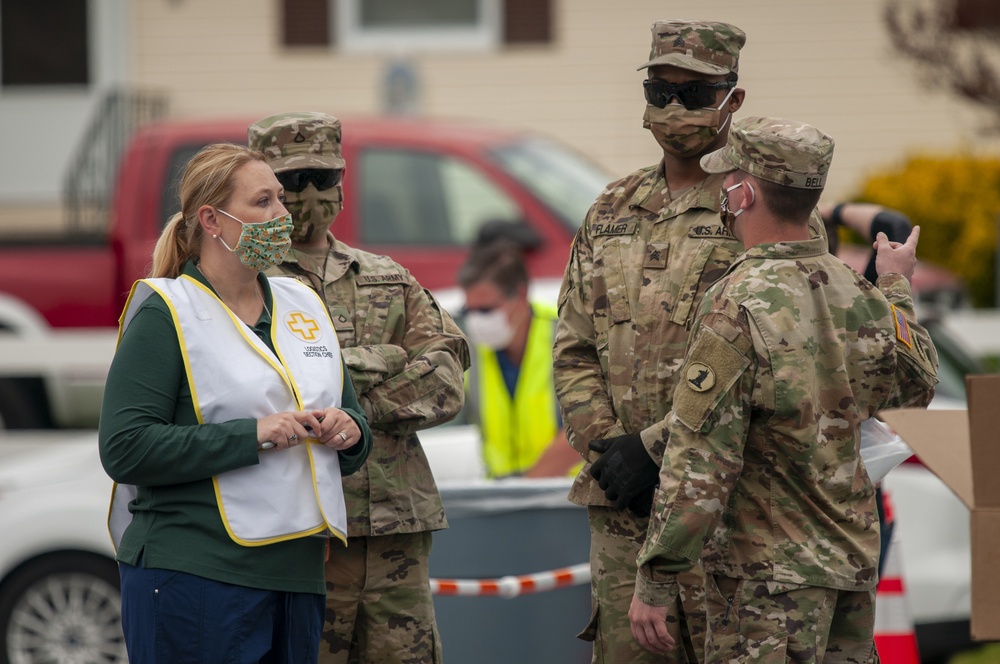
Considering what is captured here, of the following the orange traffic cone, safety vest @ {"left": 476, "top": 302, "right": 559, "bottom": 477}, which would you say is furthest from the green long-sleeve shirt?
the orange traffic cone

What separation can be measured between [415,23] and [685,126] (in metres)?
11.0

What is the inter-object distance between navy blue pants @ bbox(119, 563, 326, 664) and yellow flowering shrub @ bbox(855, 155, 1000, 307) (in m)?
11.0

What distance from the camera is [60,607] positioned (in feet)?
20.1

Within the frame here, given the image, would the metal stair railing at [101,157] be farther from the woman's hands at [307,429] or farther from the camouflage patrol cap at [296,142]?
the woman's hands at [307,429]

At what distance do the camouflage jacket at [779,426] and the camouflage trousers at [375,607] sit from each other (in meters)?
0.87

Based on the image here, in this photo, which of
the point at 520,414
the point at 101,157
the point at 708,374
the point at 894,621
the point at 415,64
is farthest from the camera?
the point at 415,64

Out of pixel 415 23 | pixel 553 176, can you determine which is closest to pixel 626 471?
pixel 553 176

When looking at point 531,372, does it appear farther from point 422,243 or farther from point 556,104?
point 556,104

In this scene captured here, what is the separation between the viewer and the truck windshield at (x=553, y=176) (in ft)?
27.3

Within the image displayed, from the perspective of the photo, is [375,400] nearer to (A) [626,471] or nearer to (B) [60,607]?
(A) [626,471]

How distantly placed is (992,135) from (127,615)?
1181 centimetres

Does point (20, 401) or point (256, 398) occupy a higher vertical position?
point (256, 398)

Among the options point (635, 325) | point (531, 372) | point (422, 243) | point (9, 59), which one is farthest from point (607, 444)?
point (9, 59)

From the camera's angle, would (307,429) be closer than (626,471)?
Yes
